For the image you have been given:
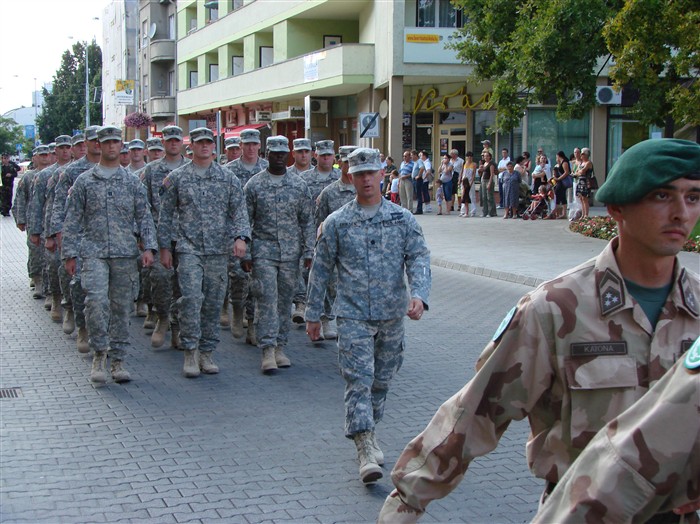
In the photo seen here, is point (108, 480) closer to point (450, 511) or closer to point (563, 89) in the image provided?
point (450, 511)

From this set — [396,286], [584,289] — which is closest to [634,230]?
[584,289]

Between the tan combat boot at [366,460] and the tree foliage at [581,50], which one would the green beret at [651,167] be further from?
the tree foliage at [581,50]

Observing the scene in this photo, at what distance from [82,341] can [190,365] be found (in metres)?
1.88

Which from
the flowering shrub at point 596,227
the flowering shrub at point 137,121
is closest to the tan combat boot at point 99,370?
the flowering shrub at point 596,227

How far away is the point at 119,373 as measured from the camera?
8.68m

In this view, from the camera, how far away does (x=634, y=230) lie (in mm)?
2680

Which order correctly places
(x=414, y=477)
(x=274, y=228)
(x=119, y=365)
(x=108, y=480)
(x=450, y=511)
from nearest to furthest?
(x=414, y=477) < (x=450, y=511) < (x=108, y=480) < (x=119, y=365) < (x=274, y=228)

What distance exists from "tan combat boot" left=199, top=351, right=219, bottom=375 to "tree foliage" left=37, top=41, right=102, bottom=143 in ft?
313

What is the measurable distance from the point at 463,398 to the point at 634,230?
26.1 inches

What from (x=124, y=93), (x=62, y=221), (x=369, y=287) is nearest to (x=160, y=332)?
(x=62, y=221)

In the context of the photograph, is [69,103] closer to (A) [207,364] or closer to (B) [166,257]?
(B) [166,257]

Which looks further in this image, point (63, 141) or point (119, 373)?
point (63, 141)

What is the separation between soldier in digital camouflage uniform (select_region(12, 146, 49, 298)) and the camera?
14281 mm

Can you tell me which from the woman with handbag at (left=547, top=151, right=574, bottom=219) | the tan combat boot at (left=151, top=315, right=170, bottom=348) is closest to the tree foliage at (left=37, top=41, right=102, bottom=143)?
the woman with handbag at (left=547, top=151, right=574, bottom=219)
